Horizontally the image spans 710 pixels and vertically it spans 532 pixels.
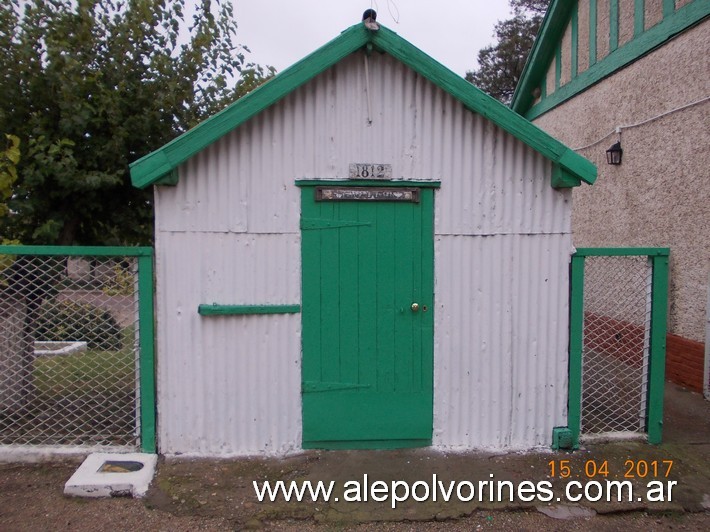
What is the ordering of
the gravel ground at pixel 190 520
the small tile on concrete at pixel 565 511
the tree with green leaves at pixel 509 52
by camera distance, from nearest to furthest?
the gravel ground at pixel 190 520
the small tile on concrete at pixel 565 511
the tree with green leaves at pixel 509 52

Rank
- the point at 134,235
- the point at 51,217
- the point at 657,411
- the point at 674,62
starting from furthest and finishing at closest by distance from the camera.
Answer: the point at 674,62 < the point at 134,235 < the point at 51,217 < the point at 657,411

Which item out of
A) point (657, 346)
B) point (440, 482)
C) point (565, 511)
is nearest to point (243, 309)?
point (440, 482)

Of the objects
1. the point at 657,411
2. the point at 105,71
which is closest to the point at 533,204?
the point at 657,411

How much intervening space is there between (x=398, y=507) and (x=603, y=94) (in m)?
7.31

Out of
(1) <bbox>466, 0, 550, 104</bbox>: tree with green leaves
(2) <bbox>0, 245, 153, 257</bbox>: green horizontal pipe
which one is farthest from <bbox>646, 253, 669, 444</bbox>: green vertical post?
(1) <bbox>466, 0, 550, 104</bbox>: tree with green leaves

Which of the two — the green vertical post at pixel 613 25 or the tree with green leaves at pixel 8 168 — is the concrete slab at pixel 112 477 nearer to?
the tree with green leaves at pixel 8 168

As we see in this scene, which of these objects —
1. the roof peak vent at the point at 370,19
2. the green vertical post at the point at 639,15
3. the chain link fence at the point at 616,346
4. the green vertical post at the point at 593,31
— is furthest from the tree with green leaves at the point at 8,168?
the green vertical post at the point at 593,31

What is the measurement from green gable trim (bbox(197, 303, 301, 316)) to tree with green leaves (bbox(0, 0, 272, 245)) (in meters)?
1.86

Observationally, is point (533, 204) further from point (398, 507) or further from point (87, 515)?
point (87, 515)

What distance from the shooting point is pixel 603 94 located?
26.5ft

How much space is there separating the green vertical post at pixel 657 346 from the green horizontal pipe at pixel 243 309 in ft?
10.0

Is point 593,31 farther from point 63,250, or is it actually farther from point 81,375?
point 81,375

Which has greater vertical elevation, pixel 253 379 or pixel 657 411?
pixel 253 379

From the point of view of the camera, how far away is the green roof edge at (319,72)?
12.3ft
